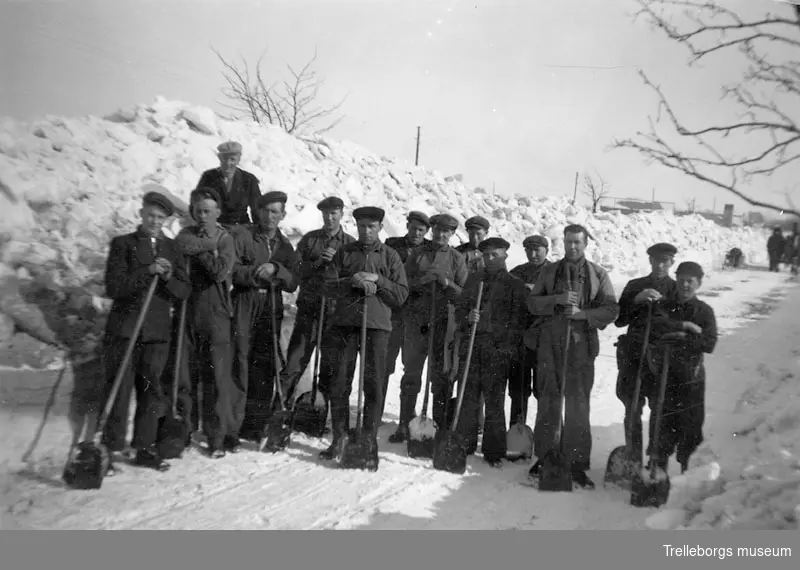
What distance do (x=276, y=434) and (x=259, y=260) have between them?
1.43 metres

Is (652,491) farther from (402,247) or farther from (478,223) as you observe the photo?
(402,247)

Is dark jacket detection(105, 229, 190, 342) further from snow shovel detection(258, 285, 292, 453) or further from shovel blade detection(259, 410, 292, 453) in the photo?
shovel blade detection(259, 410, 292, 453)

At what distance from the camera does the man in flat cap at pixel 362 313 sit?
4.69 meters

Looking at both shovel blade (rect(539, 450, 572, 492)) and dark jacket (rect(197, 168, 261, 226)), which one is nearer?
shovel blade (rect(539, 450, 572, 492))

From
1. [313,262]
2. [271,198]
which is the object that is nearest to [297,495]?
[313,262]

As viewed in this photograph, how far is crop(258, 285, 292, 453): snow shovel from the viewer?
15.3ft

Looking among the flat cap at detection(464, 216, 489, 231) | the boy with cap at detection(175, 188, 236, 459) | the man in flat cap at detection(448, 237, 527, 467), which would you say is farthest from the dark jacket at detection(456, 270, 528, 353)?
the boy with cap at detection(175, 188, 236, 459)

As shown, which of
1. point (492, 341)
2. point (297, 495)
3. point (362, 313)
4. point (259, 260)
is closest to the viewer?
point (297, 495)

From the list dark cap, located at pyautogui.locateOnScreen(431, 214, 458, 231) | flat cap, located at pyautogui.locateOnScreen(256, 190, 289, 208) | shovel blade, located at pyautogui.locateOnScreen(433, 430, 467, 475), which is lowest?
shovel blade, located at pyautogui.locateOnScreen(433, 430, 467, 475)

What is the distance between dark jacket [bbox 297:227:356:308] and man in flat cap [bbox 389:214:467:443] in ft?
2.58

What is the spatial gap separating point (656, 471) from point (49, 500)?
3.96m

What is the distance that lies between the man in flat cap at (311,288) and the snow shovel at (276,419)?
0.40ft

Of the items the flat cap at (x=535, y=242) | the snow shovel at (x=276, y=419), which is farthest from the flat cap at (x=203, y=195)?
the flat cap at (x=535, y=242)

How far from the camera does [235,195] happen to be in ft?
16.4
